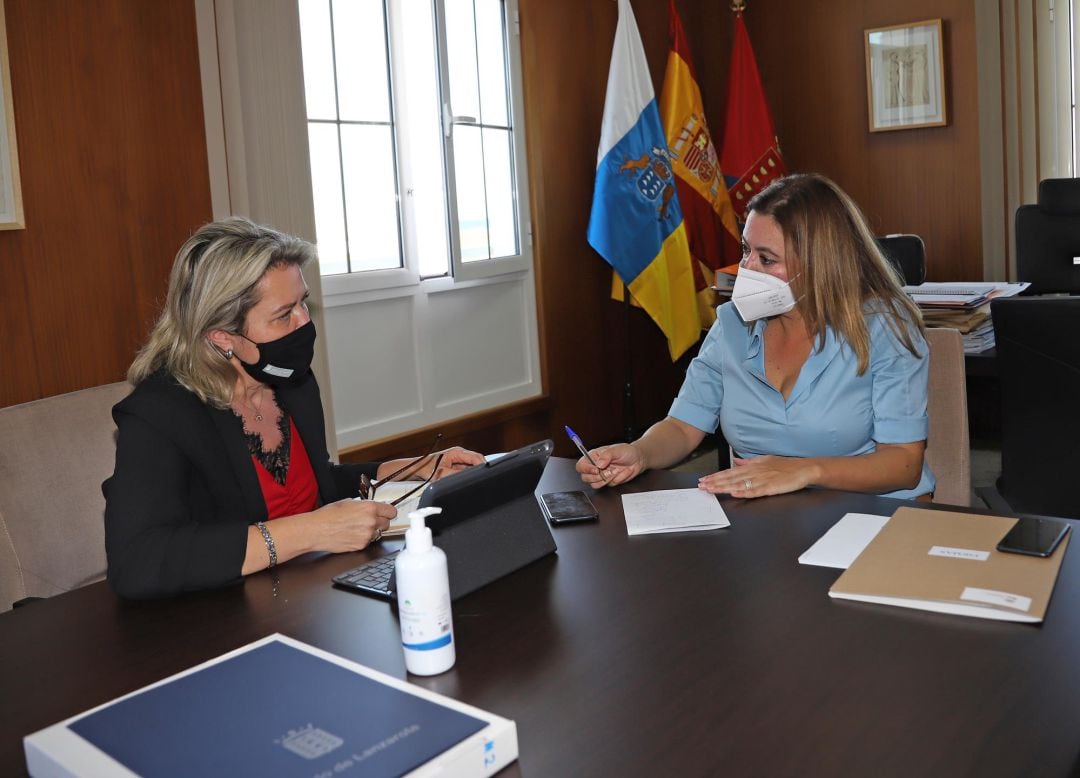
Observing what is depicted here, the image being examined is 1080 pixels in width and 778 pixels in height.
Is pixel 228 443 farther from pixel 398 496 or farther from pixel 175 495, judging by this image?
pixel 398 496

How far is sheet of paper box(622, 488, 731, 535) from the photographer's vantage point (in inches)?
60.0

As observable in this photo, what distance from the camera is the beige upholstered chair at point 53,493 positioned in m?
1.81

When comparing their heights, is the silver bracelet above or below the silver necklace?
below

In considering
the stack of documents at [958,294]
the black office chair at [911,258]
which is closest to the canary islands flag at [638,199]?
the black office chair at [911,258]

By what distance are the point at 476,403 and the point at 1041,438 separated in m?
2.50

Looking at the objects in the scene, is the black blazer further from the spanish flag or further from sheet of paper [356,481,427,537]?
the spanish flag

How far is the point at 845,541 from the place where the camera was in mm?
1407

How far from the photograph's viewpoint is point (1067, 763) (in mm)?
847

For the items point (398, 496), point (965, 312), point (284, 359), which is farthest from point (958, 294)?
point (284, 359)

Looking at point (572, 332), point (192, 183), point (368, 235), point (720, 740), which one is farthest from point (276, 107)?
point (720, 740)

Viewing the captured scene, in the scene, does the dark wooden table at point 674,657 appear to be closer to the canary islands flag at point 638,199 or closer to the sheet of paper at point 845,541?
the sheet of paper at point 845,541

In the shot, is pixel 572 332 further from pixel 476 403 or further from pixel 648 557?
pixel 648 557

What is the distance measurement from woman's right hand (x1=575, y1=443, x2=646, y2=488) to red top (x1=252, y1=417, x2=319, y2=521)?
51 cm

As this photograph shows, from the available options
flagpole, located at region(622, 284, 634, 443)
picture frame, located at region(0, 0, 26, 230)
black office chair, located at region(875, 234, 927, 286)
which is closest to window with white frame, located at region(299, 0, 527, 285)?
flagpole, located at region(622, 284, 634, 443)
